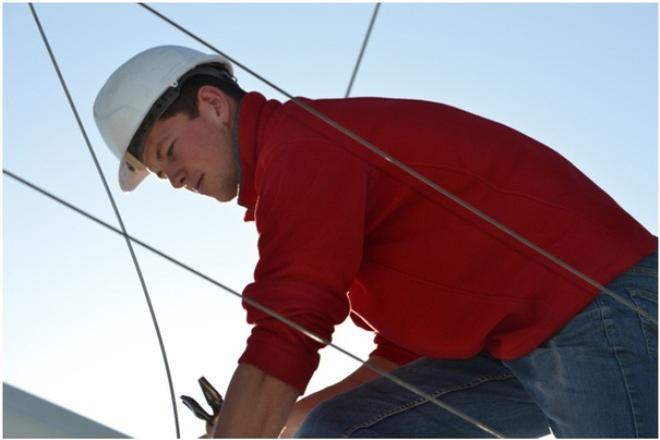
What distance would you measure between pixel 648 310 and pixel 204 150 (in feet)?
2.64

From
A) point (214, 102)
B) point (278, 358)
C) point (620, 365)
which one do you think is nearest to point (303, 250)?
point (278, 358)

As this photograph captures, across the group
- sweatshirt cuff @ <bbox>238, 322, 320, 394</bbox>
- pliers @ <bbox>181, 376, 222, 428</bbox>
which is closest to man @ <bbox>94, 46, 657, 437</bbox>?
sweatshirt cuff @ <bbox>238, 322, 320, 394</bbox>

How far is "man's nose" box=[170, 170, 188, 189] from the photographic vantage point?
2.26 meters

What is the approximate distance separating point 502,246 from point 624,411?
1.09 ft

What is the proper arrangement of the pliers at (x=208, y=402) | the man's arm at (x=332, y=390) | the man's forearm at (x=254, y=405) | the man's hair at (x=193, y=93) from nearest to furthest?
the man's forearm at (x=254, y=405), the pliers at (x=208, y=402), the man's hair at (x=193, y=93), the man's arm at (x=332, y=390)

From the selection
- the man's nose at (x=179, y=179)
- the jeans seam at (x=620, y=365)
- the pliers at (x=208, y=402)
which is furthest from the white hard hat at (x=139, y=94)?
the jeans seam at (x=620, y=365)

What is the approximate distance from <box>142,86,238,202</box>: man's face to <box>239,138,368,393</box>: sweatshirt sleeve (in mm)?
184

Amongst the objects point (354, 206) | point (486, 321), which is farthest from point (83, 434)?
point (486, 321)

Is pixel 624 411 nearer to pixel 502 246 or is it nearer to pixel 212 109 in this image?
pixel 502 246

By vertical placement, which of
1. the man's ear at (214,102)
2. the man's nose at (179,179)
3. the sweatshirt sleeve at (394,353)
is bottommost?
the sweatshirt sleeve at (394,353)

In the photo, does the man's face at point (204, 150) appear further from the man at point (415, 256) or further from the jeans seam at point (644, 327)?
the jeans seam at point (644, 327)

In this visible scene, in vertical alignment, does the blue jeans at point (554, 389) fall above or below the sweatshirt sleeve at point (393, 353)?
below

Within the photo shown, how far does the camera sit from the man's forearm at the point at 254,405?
1.89m

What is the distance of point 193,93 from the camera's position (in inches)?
91.5
